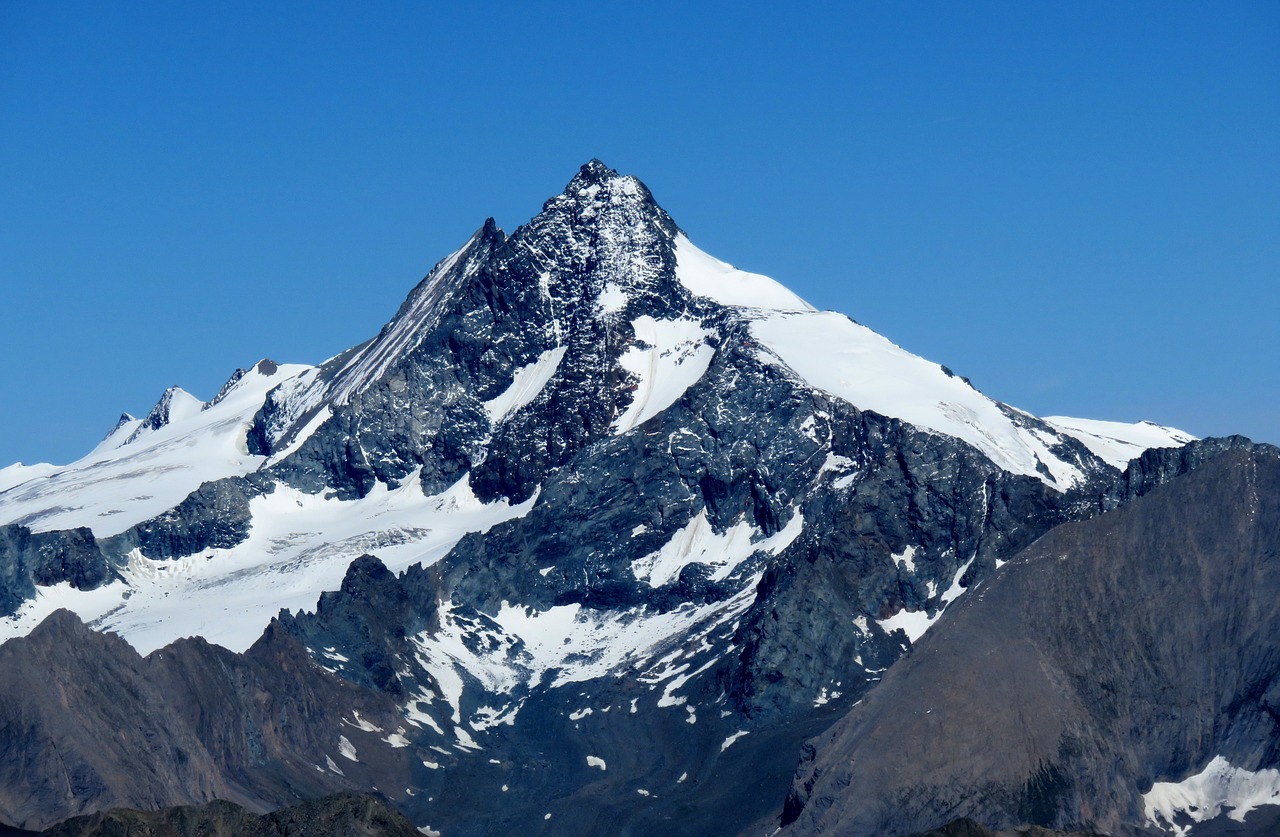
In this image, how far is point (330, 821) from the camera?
19888 centimetres

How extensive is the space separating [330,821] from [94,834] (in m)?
16.5

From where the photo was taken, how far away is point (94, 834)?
19925 centimetres
